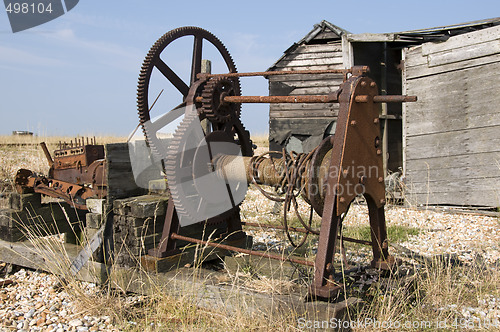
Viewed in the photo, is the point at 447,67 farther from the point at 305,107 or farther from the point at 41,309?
the point at 41,309

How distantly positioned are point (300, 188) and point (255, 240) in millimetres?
2848

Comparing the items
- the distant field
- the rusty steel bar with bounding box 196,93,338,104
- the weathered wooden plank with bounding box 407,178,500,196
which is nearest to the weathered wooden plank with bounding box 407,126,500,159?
the weathered wooden plank with bounding box 407,178,500,196

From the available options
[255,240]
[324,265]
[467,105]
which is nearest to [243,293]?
[324,265]

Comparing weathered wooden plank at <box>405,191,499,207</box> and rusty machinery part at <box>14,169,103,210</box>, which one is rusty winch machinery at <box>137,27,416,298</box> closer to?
rusty machinery part at <box>14,169,103,210</box>

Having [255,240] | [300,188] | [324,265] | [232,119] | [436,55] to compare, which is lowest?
[255,240]

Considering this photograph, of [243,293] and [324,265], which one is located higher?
[324,265]

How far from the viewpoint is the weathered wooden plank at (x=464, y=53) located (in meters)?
7.75

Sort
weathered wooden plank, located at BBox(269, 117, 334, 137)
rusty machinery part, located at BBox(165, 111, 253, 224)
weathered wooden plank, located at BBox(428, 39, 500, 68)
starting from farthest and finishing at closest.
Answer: weathered wooden plank, located at BBox(269, 117, 334, 137) → weathered wooden plank, located at BBox(428, 39, 500, 68) → rusty machinery part, located at BBox(165, 111, 253, 224)

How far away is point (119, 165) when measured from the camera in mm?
4613

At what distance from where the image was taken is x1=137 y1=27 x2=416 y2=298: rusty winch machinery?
3.23 m

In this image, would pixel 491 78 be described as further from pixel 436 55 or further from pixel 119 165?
pixel 119 165

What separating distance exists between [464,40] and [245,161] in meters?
5.98

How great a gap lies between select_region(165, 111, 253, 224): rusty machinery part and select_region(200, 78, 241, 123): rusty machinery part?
0.36 ft

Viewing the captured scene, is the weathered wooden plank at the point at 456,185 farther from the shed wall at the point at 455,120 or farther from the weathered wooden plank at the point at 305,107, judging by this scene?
the weathered wooden plank at the point at 305,107
